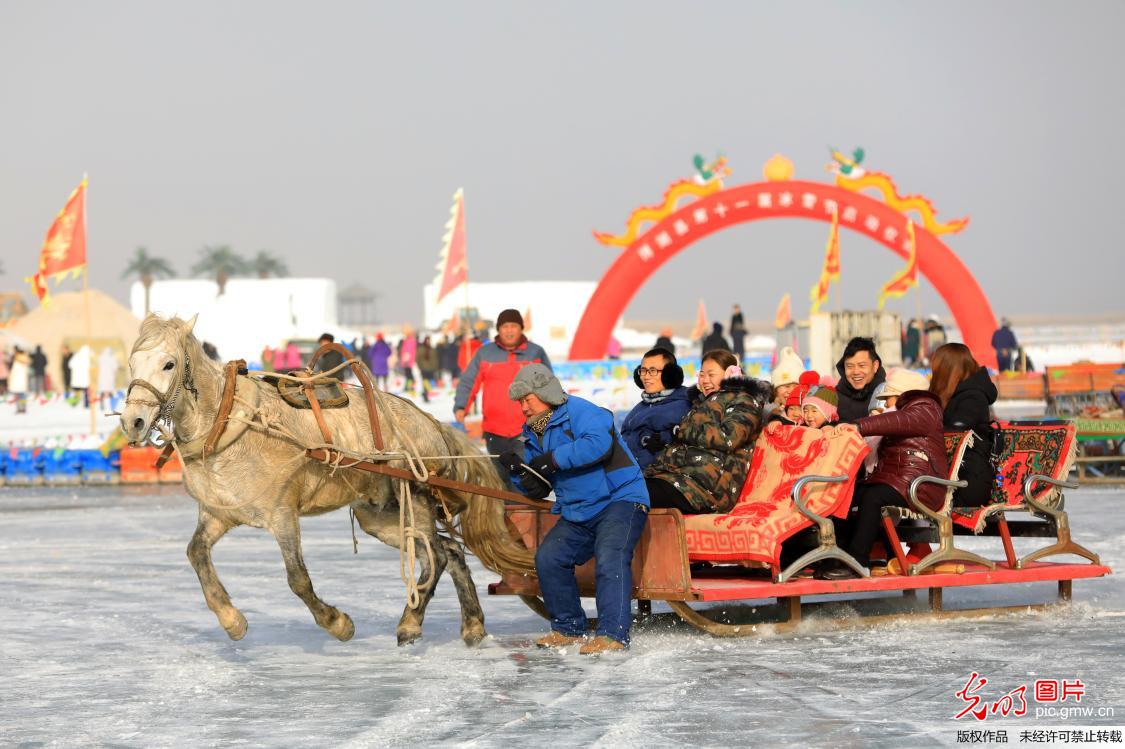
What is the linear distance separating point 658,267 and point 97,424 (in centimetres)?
1273

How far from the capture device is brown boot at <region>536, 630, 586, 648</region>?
770 centimetres

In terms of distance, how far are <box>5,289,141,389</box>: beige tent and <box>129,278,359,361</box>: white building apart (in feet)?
14.4

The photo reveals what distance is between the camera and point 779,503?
26.6 ft

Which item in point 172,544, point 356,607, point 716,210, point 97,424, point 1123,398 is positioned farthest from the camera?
point 716,210

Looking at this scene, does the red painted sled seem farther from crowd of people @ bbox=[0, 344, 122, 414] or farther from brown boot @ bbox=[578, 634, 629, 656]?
crowd of people @ bbox=[0, 344, 122, 414]

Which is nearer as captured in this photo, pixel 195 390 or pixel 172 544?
pixel 195 390

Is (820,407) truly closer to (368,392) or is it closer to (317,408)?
(368,392)

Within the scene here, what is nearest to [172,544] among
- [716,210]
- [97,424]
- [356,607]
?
[356,607]

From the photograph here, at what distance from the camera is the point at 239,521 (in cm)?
750

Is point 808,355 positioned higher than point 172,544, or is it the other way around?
point 808,355

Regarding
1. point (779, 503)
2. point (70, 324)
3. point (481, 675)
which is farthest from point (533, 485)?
point (70, 324)

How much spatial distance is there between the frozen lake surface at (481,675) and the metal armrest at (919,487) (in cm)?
59

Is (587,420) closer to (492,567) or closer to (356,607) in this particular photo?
(492,567)

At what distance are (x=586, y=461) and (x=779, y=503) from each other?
128cm
